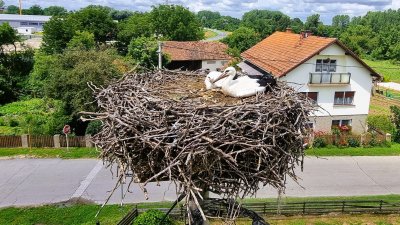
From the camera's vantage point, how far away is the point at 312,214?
43.6ft

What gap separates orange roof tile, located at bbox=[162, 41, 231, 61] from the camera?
119ft

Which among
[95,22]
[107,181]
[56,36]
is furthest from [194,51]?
[107,181]

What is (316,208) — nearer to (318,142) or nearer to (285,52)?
(318,142)

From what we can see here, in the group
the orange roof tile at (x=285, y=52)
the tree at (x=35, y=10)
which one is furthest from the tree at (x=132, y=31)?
the tree at (x=35, y=10)

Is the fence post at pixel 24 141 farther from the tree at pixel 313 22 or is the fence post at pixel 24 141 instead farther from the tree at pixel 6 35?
the tree at pixel 313 22

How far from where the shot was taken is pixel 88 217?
496 inches

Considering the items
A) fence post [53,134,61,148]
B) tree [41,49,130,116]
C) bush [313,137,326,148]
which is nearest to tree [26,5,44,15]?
tree [41,49,130,116]

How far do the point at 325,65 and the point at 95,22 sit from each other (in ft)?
91.9

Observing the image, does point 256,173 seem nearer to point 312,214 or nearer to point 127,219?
point 127,219

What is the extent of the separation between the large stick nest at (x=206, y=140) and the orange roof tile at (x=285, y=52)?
47.6 feet

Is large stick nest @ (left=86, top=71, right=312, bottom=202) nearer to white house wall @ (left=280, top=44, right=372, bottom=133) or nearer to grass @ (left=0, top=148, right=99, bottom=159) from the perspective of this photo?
grass @ (left=0, top=148, right=99, bottom=159)

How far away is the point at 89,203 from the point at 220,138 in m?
9.80

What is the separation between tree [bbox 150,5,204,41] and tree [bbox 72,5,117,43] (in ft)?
20.5

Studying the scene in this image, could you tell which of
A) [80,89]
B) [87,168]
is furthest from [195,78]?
[80,89]
